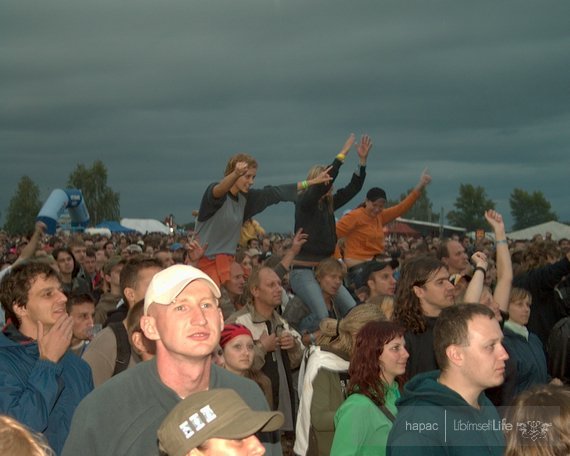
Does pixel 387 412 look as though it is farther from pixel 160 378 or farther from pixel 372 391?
pixel 160 378

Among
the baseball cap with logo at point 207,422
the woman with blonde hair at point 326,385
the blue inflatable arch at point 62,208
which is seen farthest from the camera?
the blue inflatable arch at point 62,208

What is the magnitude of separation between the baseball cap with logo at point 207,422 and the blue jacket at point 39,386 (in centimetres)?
176

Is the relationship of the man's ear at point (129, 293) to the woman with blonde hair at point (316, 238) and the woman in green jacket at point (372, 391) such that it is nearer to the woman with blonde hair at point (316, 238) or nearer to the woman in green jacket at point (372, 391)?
the woman in green jacket at point (372, 391)

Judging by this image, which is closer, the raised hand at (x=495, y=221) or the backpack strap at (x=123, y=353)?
the backpack strap at (x=123, y=353)

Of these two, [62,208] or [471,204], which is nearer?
[62,208]

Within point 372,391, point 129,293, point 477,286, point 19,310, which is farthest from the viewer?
point 477,286

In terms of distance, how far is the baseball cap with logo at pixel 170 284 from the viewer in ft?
11.3

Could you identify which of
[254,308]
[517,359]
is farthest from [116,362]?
[517,359]

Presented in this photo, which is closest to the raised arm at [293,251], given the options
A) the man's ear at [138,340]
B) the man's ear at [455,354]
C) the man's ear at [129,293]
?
the man's ear at [129,293]

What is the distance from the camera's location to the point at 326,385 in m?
5.99

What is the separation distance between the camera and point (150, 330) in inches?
139

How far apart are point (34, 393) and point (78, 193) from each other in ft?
180

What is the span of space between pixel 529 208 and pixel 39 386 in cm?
16917

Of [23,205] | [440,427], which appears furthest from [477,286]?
[23,205]
